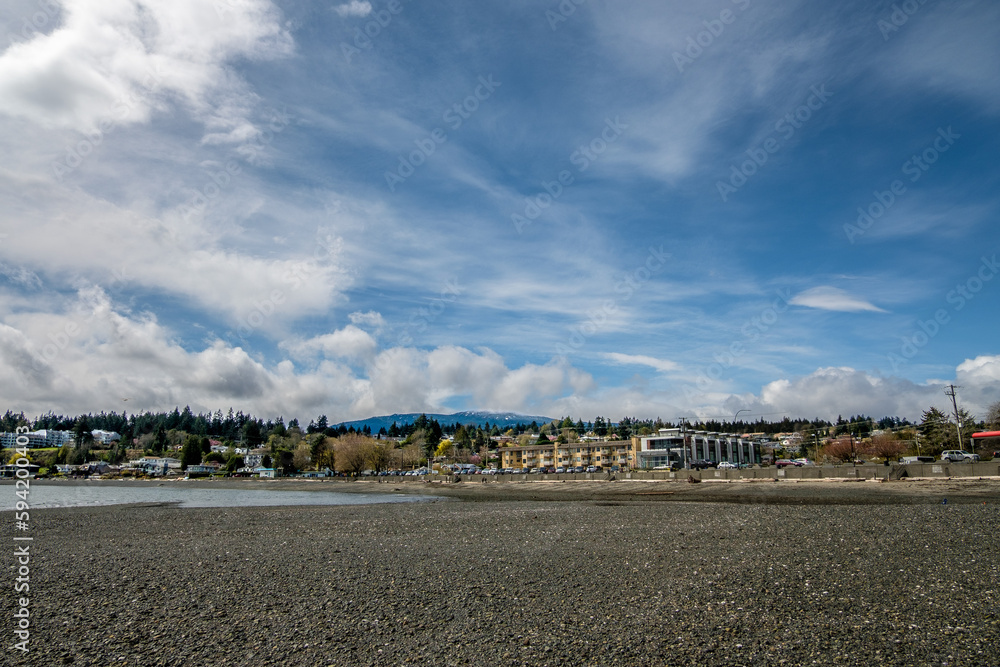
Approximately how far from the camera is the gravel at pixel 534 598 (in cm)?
769

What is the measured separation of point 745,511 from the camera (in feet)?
82.1

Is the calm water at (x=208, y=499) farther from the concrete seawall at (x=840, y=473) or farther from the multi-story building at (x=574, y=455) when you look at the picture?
the multi-story building at (x=574, y=455)

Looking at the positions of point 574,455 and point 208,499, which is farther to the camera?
point 574,455

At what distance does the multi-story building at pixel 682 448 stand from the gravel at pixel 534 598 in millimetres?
123736

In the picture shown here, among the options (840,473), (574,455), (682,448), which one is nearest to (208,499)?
(840,473)

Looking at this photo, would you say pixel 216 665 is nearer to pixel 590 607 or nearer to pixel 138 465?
pixel 590 607

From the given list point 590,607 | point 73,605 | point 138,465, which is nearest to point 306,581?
point 73,605

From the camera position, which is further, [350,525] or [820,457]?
[820,457]

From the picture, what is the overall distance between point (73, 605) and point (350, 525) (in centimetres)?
1341

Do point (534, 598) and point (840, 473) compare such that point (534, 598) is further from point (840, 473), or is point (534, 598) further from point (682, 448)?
point (682, 448)

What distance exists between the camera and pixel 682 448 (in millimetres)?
140750

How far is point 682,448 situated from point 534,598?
459ft

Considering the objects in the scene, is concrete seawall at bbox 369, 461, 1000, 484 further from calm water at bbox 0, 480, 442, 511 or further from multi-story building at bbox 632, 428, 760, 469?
multi-story building at bbox 632, 428, 760, 469

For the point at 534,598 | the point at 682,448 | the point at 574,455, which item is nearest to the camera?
the point at 534,598
